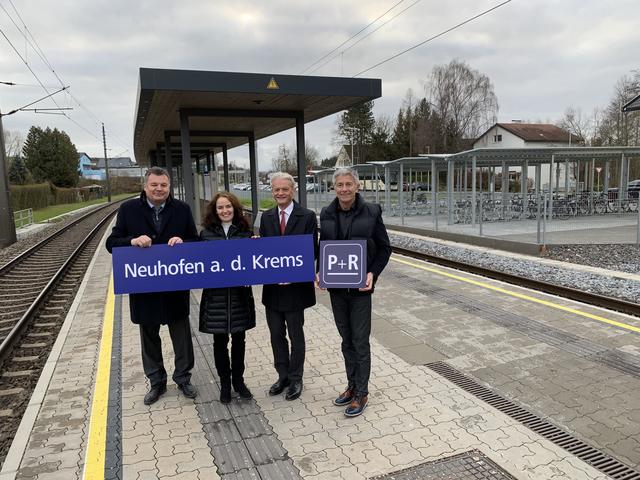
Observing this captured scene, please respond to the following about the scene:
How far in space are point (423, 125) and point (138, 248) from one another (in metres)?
61.2

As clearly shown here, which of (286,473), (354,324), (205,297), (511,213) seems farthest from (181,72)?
(511,213)

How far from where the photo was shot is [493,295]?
7.61m

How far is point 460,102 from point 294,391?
6180 cm

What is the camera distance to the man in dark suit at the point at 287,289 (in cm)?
389

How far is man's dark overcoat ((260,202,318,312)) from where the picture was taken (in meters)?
3.95

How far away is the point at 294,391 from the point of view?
4180 millimetres

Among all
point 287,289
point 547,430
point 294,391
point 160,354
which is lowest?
point 547,430

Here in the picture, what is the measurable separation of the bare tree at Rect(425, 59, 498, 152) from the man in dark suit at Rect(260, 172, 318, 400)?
5909 centimetres

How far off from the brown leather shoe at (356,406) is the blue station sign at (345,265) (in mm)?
960

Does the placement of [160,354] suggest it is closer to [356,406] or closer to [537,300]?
[356,406]

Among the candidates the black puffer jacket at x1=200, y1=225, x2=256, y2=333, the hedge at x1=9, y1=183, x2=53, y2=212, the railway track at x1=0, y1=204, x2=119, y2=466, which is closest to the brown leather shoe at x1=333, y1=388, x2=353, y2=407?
the black puffer jacket at x1=200, y1=225, x2=256, y2=333

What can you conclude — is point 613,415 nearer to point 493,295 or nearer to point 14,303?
point 493,295

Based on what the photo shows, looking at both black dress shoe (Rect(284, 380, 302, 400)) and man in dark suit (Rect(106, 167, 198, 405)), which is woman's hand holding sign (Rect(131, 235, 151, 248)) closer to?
man in dark suit (Rect(106, 167, 198, 405))

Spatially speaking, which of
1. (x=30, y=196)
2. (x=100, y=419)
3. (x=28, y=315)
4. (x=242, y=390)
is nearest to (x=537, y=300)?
(x=242, y=390)
